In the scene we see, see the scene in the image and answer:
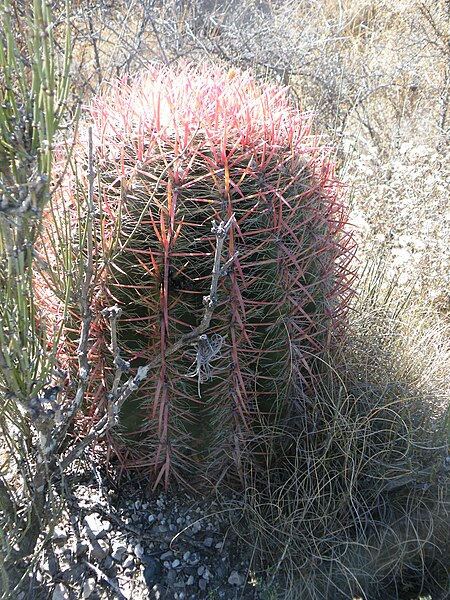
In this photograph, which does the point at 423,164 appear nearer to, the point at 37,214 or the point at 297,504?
the point at 297,504

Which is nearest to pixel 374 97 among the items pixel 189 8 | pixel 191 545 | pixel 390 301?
pixel 189 8

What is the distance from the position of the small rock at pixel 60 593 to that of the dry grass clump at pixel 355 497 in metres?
0.60

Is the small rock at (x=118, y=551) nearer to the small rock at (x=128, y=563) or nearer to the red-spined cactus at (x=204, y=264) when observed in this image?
the small rock at (x=128, y=563)

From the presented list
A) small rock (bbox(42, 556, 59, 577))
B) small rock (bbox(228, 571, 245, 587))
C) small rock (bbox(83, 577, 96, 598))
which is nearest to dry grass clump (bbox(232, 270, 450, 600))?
small rock (bbox(228, 571, 245, 587))

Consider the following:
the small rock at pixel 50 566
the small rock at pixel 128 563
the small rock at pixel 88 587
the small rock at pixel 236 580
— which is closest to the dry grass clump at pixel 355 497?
the small rock at pixel 236 580

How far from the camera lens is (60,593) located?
6.08ft

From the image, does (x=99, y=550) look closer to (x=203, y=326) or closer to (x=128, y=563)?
(x=128, y=563)

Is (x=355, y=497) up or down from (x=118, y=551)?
up

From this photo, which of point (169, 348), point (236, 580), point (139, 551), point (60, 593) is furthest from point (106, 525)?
point (169, 348)

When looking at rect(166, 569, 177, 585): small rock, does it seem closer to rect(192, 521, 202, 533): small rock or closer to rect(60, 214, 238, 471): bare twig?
rect(192, 521, 202, 533): small rock

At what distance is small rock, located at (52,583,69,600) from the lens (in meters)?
1.85

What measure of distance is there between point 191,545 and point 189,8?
15.0 feet

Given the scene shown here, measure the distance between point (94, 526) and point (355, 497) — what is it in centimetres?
87

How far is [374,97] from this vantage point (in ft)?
18.7
